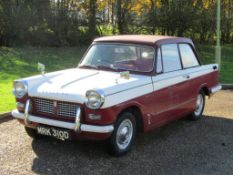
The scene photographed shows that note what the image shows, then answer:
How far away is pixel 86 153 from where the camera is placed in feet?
21.4

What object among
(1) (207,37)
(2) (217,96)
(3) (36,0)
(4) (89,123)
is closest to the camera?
(4) (89,123)

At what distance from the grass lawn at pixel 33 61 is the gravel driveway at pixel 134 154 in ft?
7.09

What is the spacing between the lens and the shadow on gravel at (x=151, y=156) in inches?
235

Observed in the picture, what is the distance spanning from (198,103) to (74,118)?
3.65 m

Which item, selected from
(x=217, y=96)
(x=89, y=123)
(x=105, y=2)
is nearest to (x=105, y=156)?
(x=89, y=123)

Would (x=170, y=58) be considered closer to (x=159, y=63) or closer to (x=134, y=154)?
(x=159, y=63)

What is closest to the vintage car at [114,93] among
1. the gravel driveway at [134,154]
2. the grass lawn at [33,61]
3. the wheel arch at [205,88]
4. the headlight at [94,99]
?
the headlight at [94,99]

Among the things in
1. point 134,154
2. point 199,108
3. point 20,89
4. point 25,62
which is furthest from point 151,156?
point 25,62

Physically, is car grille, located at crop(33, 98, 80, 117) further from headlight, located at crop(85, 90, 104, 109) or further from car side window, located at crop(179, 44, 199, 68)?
car side window, located at crop(179, 44, 199, 68)

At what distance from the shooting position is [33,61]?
51.3 ft

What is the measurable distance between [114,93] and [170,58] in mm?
2007

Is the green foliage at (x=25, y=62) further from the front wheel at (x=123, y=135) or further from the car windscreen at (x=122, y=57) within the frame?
the front wheel at (x=123, y=135)

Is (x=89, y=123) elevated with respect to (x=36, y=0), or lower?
lower

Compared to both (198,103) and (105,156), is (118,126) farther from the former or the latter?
(198,103)
